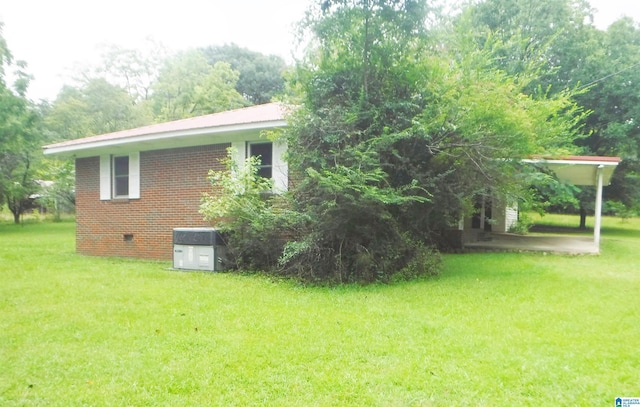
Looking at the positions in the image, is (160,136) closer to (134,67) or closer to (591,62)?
(591,62)

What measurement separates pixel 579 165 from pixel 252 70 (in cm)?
2804

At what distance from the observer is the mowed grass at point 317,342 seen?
279 cm

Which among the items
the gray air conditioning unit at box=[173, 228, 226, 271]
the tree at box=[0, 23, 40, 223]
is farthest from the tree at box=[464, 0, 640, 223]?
the tree at box=[0, 23, 40, 223]

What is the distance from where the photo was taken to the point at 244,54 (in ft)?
114

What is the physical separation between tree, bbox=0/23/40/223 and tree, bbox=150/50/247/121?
7684 millimetres

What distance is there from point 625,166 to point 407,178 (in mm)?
17579

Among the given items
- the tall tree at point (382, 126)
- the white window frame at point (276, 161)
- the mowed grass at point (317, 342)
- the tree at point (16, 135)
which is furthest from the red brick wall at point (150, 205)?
the tree at point (16, 135)

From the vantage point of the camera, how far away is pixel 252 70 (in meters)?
33.6

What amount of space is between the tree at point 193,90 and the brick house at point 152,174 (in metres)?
16.1

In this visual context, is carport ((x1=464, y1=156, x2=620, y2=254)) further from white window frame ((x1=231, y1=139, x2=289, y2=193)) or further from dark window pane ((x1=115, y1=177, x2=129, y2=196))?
dark window pane ((x1=115, y1=177, x2=129, y2=196))

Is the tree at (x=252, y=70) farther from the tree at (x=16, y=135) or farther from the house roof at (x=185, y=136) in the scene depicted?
the house roof at (x=185, y=136)

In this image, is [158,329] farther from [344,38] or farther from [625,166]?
[625,166]

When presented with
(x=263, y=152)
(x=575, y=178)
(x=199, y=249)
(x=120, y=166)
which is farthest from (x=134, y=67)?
(x=575, y=178)

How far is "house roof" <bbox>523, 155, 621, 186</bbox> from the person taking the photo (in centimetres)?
940
